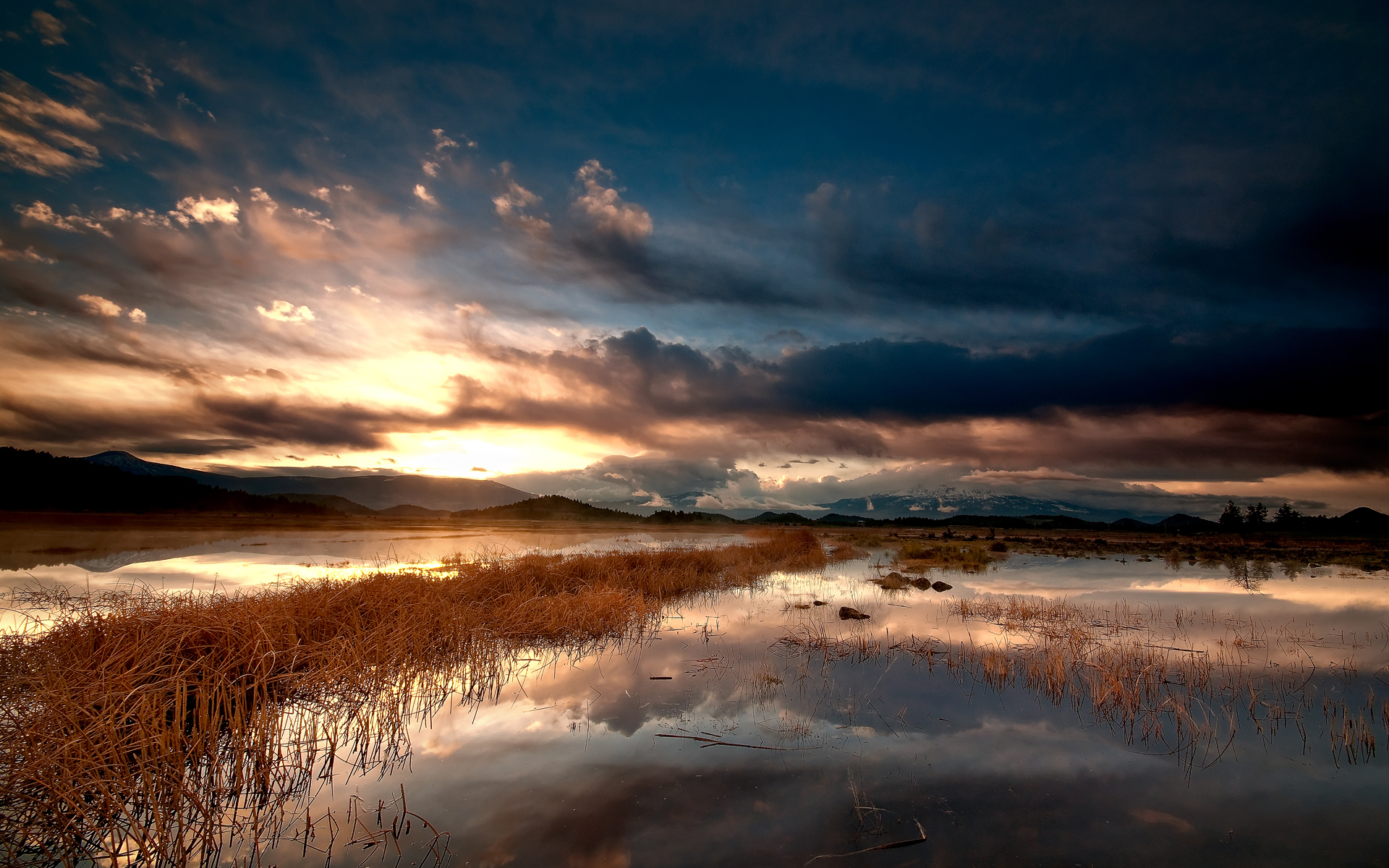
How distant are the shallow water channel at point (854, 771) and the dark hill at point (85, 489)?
296ft

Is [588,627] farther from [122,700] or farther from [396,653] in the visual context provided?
[122,700]

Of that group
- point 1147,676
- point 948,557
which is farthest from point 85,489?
point 1147,676

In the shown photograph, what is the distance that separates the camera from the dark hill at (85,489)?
6544 cm

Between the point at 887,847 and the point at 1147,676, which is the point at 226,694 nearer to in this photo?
the point at 887,847

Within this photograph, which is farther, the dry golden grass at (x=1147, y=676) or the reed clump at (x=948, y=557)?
the reed clump at (x=948, y=557)

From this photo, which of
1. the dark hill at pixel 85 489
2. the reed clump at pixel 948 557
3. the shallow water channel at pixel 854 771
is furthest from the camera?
the dark hill at pixel 85 489

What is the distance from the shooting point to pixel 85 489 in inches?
2746

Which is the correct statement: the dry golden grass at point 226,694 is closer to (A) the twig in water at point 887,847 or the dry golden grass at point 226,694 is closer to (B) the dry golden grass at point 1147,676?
(A) the twig in water at point 887,847

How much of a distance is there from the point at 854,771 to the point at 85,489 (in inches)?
3991

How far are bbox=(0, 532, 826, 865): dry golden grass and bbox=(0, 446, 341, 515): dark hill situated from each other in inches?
3115

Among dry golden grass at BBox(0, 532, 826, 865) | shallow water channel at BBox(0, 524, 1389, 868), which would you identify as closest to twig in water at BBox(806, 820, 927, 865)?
shallow water channel at BBox(0, 524, 1389, 868)

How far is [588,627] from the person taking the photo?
50.2ft

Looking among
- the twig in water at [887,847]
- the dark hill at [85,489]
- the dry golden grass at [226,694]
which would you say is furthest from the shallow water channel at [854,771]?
the dark hill at [85,489]

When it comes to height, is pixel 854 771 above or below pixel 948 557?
above
